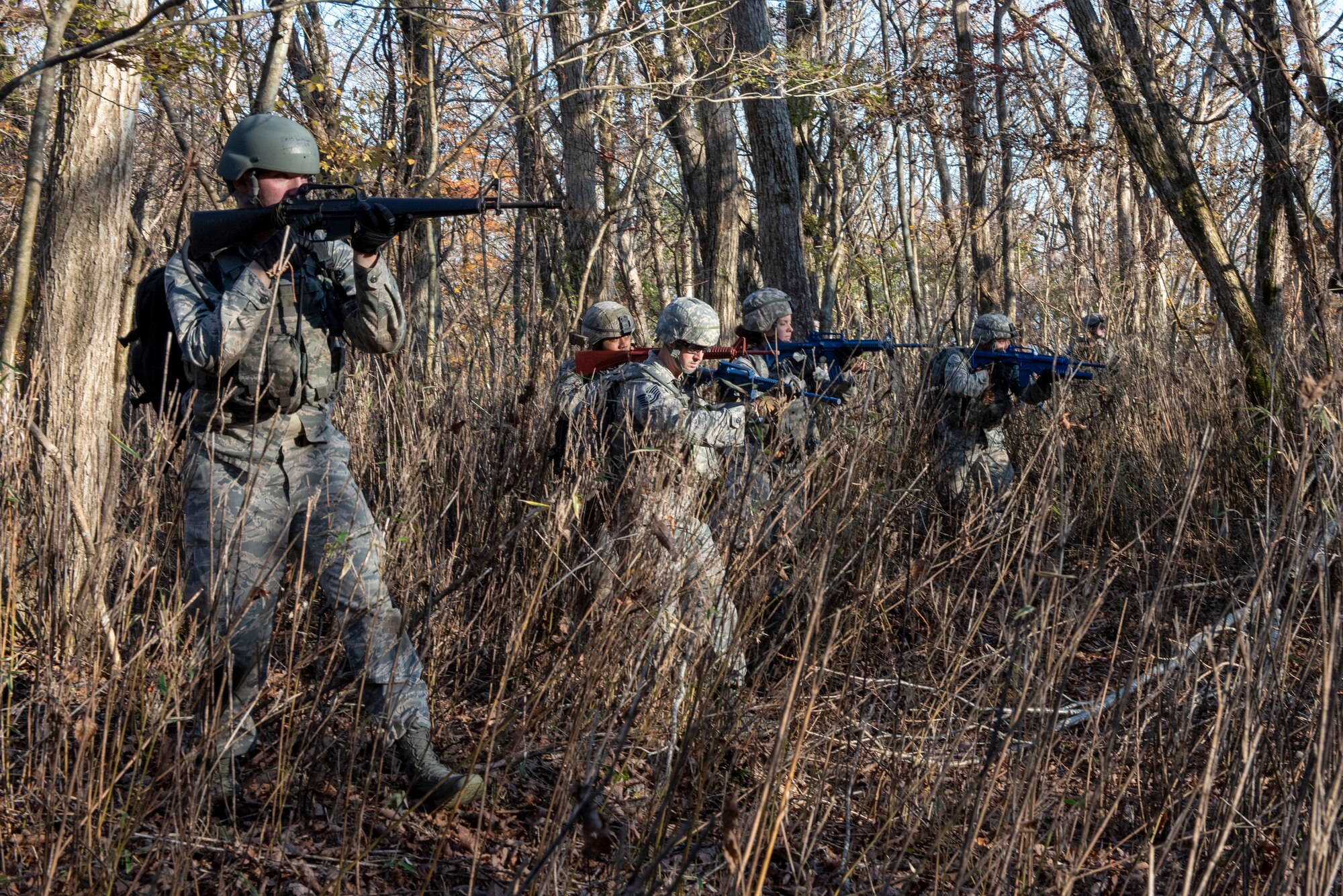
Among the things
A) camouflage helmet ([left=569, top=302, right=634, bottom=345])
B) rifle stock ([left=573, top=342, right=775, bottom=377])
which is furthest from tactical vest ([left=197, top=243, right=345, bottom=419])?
camouflage helmet ([left=569, top=302, right=634, bottom=345])

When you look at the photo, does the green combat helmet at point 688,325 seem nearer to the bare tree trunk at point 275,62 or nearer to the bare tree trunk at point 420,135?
the bare tree trunk at point 275,62

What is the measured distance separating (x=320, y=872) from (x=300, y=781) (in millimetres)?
388

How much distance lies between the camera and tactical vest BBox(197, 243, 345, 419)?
2594mm

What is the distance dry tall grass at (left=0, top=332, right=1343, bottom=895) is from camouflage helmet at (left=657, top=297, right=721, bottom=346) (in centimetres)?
55

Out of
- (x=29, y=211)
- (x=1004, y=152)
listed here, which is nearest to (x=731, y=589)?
(x=29, y=211)

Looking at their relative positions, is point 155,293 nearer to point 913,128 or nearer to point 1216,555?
point 1216,555

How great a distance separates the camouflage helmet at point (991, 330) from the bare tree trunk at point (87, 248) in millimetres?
4191

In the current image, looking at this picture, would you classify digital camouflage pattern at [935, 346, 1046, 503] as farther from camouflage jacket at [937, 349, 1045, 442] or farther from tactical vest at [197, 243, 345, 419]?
tactical vest at [197, 243, 345, 419]

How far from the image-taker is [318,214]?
257cm

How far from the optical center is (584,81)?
8875 mm

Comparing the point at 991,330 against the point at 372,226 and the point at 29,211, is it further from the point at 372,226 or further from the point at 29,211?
the point at 29,211

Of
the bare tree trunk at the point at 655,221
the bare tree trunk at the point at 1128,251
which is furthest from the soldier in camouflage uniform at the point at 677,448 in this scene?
the bare tree trunk at the point at 655,221

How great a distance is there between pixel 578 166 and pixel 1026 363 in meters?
4.28

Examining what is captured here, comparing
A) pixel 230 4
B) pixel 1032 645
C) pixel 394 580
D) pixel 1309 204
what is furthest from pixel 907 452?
pixel 230 4
